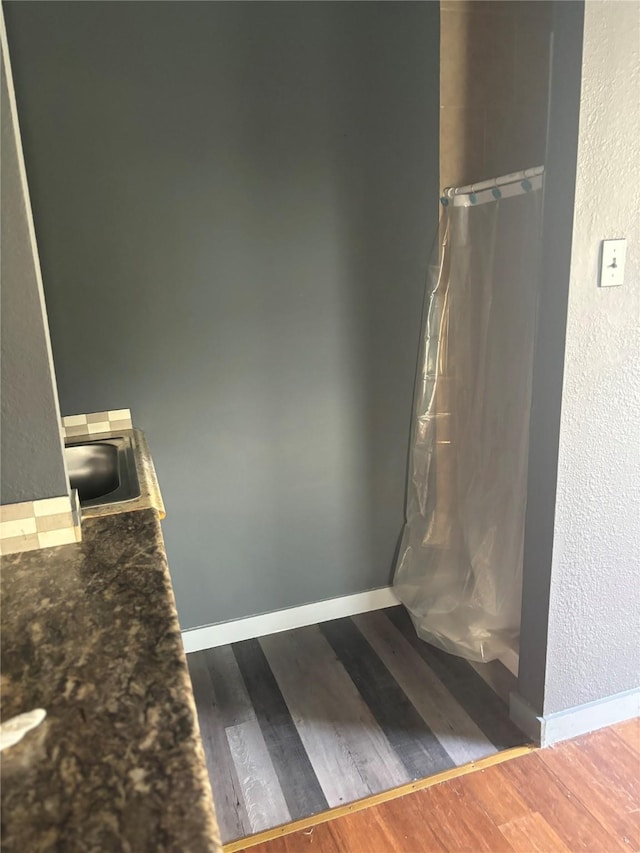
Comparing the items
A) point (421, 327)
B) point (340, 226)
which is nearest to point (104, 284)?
point (340, 226)

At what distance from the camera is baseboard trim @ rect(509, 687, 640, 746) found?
1802 mm

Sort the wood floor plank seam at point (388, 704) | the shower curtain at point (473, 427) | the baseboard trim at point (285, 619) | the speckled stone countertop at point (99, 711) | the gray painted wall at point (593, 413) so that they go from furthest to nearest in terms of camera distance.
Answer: the baseboard trim at point (285, 619)
the shower curtain at point (473, 427)
the wood floor plank seam at point (388, 704)
the gray painted wall at point (593, 413)
the speckled stone countertop at point (99, 711)

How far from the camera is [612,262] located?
4.98 feet

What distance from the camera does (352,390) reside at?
92.5 inches

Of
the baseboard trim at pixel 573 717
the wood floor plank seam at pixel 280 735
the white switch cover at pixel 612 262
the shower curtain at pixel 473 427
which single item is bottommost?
the wood floor plank seam at pixel 280 735

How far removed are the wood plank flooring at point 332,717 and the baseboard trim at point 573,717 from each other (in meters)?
0.06

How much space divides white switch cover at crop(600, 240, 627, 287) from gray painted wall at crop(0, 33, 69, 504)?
1.27m

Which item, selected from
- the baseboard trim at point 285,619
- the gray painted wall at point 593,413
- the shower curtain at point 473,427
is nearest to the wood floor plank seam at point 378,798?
the gray painted wall at point 593,413

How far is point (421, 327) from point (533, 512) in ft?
3.03

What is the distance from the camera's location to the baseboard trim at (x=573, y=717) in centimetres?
180

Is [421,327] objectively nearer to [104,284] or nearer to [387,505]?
[387,505]

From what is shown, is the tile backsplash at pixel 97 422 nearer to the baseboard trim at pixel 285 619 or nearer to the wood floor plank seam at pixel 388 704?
the baseboard trim at pixel 285 619

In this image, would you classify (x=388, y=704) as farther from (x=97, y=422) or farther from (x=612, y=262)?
(x=612, y=262)

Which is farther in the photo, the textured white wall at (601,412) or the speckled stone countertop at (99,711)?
the textured white wall at (601,412)
